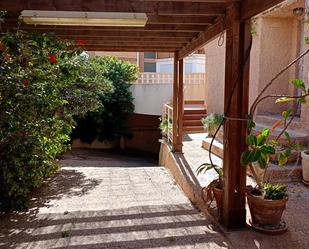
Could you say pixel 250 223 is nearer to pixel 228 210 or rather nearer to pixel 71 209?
pixel 228 210

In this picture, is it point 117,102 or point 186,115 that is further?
point 117,102

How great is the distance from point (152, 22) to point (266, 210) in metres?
2.76

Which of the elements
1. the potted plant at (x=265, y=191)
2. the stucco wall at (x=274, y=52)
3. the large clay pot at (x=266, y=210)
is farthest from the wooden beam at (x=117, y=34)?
the large clay pot at (x=266, y=210)

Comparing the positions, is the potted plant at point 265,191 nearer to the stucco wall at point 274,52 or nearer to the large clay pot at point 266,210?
the large clay pot at point 266,210

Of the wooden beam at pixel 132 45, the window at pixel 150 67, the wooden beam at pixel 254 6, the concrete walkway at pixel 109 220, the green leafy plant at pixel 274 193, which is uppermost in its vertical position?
the window at pixel 150 67

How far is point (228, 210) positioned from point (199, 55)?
1343 centimetres

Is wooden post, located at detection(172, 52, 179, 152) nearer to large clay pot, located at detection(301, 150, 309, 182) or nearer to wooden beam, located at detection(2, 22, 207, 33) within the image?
wooden beam, located at detection(2, 22, 207, 33)

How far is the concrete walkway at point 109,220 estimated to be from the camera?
3260 millimetres

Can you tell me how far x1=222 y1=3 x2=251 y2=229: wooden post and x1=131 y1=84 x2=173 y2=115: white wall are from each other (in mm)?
8560

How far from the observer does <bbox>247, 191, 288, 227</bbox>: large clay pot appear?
325 cm

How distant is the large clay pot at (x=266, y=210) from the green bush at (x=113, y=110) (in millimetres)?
9167

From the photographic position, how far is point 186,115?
10359 mm

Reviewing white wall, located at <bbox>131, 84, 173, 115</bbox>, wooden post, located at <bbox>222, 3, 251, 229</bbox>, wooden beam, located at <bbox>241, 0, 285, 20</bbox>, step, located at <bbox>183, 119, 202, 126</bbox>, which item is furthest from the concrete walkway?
white wall, located at <bbox>131, 84, 173, 115</bbox>

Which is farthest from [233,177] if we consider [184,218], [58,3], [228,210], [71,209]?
[58,3]
